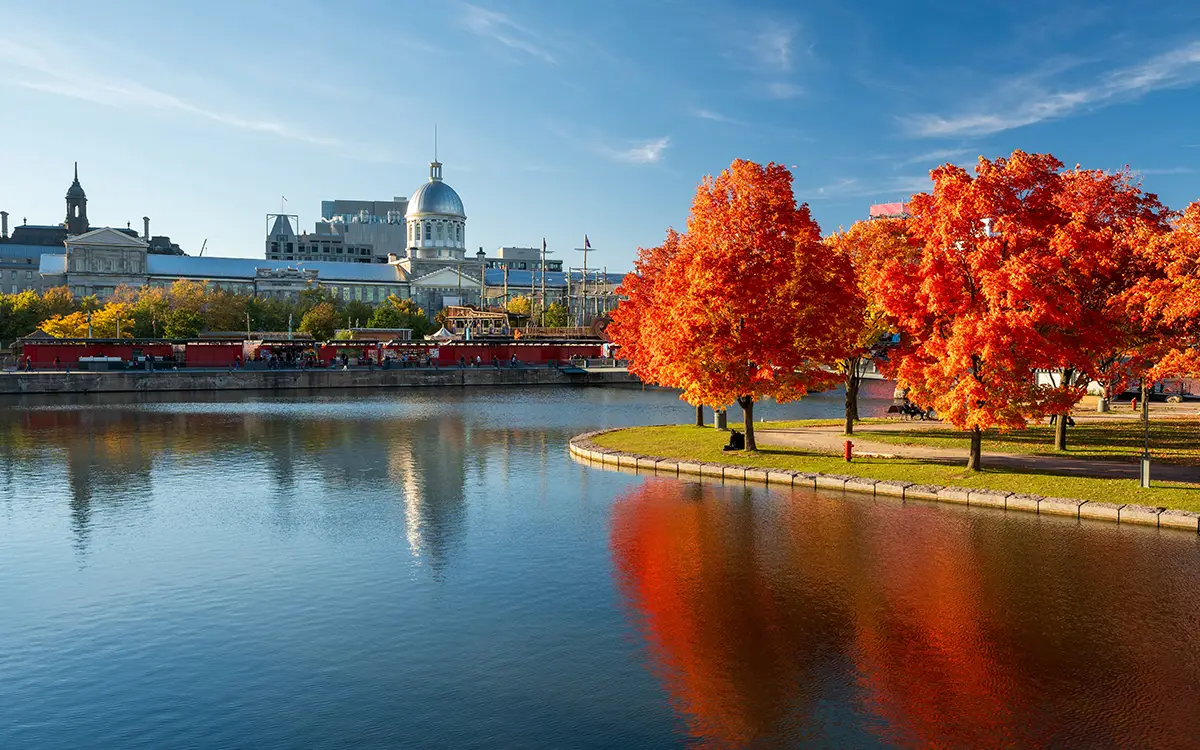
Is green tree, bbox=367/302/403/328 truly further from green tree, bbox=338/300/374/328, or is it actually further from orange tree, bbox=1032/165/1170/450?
orange tree, bbox=1032/165/1170/450

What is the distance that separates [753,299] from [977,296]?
8645 mm

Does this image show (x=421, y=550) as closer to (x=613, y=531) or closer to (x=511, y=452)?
(x=613, y=531)

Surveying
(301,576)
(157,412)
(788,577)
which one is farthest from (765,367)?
(157,412)

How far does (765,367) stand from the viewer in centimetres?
3656

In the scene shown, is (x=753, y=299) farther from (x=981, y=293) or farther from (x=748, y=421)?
(x=981, y=293)

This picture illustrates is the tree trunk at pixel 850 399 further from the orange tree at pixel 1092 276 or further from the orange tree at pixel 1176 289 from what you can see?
the orange tree at pixel 1176 289

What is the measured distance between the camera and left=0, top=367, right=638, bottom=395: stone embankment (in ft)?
273

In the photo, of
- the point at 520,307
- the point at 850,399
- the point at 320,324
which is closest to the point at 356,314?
the point at 320,324

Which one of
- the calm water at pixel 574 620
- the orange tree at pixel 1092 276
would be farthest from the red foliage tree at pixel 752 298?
the orange tree at pixel 1092 276

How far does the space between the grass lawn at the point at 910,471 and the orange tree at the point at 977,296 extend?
1809 millimetres

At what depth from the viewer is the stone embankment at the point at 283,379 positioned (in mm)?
83125

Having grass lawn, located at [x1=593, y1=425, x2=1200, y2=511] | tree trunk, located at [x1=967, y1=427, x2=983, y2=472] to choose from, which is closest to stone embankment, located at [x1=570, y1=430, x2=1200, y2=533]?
grass lawn, located at [x1=593, y1=425, x2=1200, y2=511]

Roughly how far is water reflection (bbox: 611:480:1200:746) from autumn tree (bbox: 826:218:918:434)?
51.9 ft

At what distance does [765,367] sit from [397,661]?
2358 centimetres
